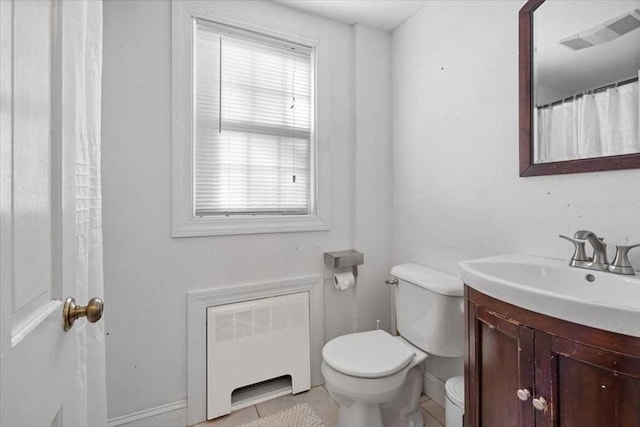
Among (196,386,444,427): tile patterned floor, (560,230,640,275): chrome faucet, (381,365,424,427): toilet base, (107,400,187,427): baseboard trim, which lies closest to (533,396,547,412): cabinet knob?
(560,230,640,275): chrome faucet

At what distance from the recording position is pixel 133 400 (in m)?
1.51

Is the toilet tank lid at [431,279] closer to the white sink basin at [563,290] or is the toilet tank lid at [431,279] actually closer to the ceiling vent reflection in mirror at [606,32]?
the white sink basin at [563,290]

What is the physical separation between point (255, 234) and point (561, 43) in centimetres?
169

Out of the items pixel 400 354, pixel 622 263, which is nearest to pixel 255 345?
pixel 400 354

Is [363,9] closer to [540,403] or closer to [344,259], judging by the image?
[344,259]

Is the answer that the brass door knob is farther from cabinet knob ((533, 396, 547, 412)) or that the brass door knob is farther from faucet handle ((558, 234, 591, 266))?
faucet handle ((558, 234, 591, 266))

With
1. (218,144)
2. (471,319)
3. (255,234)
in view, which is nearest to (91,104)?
(218,144)

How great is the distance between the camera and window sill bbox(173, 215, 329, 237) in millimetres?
1629

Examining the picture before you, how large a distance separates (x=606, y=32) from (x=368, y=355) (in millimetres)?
1610

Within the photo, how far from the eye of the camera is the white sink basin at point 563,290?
694mm

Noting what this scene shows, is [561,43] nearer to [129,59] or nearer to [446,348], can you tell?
[446,348]

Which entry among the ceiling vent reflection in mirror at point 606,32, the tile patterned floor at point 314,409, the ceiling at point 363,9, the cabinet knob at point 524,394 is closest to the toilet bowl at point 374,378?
the tile patterned floor at point 314,409

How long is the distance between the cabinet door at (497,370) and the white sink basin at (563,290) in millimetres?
101

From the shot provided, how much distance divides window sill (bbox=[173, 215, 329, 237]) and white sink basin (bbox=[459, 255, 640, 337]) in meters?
1.00
